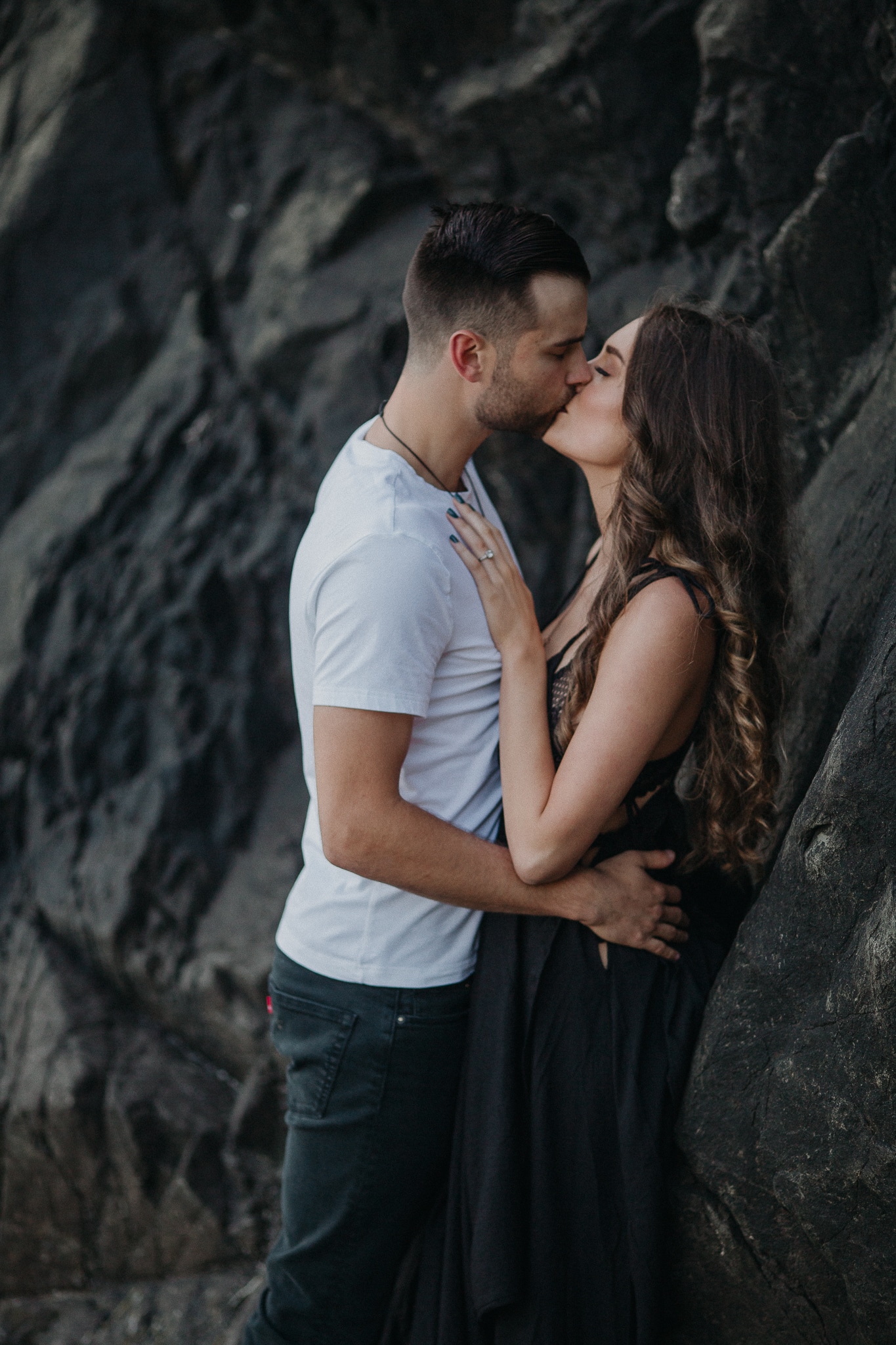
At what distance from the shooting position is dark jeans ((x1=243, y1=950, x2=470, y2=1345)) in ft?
7.52

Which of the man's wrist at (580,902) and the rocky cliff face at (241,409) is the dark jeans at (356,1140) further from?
the rocky cliff face at (241,409)

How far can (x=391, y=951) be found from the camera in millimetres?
2295

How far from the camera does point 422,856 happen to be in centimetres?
218

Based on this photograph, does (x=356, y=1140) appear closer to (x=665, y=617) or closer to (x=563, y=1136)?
(x=563, y=1136)

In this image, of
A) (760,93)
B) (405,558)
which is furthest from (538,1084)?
(760,93)

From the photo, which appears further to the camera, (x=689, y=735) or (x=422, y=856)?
(x=689, y=735)

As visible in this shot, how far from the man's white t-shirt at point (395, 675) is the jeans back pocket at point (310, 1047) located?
10cm

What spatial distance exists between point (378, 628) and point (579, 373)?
0.90 m

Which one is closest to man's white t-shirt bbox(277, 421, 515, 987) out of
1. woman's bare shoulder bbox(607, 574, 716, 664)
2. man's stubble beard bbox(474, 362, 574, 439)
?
man's stubble beard bbox(474, 362, 574, 439)

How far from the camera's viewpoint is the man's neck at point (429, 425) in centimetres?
246

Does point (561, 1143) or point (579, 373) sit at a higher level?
point (579, 373)

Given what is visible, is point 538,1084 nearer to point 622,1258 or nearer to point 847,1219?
point 622,1258

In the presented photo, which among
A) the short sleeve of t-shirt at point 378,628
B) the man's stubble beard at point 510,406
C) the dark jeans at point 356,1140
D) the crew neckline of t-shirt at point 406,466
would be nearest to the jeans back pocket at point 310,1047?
the dark jeans at point 356,1140

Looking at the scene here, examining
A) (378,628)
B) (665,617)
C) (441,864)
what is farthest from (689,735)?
(378,628)
